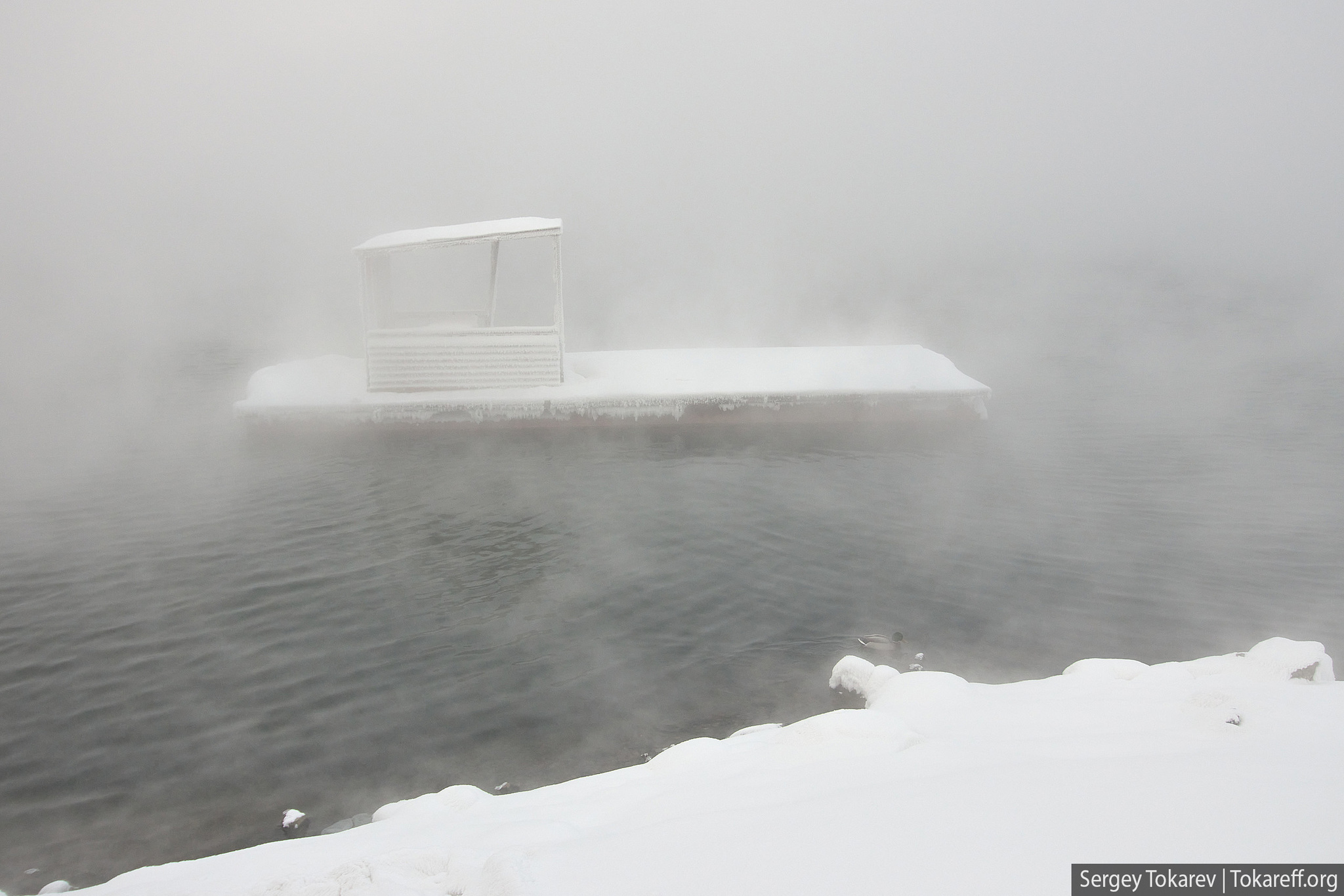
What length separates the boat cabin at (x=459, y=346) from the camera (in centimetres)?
1379

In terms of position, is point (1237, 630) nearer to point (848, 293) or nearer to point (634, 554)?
point (634, 554)

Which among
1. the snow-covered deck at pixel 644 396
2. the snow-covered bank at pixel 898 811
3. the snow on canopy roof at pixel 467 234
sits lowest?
the snow-covered deck at pixel 644 396

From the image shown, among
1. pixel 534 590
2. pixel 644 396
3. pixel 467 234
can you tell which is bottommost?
pixel 534 590

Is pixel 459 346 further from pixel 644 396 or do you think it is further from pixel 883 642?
pixel 883 642

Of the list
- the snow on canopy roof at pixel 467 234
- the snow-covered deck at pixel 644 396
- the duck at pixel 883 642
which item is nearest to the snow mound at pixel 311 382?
the snow-covered deck at pixel 644 396


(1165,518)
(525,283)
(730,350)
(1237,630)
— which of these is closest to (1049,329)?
(730,350)

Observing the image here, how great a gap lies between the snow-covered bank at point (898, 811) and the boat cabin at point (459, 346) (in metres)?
10.3

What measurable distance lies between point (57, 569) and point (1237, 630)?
39.3ft

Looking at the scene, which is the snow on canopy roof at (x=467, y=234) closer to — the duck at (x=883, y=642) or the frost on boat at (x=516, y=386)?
the frost on boat at (x=516, y=386)

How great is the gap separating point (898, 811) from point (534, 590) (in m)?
5.64

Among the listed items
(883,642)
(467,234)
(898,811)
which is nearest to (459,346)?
(467,234)

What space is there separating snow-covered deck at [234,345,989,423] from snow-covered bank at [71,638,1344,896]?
31.2ft

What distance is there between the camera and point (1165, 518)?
1028 centimetres

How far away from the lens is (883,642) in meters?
7.04
